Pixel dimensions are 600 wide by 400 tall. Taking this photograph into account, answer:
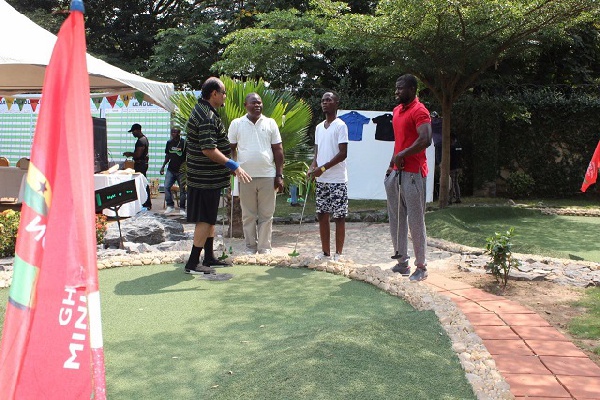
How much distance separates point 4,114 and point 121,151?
11.3ft

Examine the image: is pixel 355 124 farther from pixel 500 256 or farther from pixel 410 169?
pixel 500 256

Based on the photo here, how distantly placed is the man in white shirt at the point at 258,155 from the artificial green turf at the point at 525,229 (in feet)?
9.40

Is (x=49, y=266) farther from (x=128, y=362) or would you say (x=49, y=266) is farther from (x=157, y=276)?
(x=157, y=276)

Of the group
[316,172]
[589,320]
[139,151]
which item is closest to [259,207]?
[316,172]

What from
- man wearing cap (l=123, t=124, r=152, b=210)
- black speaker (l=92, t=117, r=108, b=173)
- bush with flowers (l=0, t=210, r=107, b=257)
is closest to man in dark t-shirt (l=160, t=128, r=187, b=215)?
man wearing cap (l=123, t=124, r=152, b=210)

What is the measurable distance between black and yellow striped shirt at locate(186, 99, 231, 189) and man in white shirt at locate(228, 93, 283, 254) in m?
0.74

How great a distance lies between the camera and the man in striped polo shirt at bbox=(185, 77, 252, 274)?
17.5 ft

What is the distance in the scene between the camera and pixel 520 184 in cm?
1580

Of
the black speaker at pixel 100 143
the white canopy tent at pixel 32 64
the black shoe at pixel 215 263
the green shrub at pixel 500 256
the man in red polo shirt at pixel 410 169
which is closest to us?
the man in red polo shirt at pixel 410 169

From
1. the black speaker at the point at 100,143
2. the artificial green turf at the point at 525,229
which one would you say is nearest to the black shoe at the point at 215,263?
the artificial green turf at the point at 525,229

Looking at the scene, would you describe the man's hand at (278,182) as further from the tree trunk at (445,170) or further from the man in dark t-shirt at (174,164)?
the tree trunk at (445,170)

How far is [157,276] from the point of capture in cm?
564

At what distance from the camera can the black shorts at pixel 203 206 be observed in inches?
217

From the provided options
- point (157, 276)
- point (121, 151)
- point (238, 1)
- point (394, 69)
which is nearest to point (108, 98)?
point (121, 151)
